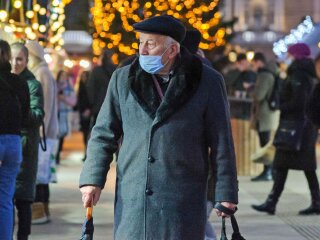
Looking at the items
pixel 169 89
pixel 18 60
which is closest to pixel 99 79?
pixel 18 60

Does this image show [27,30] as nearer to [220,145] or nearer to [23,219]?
[23,219]

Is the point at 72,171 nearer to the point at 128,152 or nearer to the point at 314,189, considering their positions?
the point at 314,189

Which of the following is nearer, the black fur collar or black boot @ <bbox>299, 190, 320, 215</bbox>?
the black fur collar

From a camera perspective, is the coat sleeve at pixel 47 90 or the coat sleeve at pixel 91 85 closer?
the coat sleeve at pixel 47 90

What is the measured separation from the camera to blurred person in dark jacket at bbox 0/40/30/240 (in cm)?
834

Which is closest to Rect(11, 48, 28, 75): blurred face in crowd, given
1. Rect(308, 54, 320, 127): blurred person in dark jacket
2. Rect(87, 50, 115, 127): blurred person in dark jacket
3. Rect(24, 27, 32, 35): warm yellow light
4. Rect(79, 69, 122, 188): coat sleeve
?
Rect(308, 54, 320, 127): blurred person in dark jacket

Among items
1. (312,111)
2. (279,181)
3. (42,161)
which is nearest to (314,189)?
(279,181)

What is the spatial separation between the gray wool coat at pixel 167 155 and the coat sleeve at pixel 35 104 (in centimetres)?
351

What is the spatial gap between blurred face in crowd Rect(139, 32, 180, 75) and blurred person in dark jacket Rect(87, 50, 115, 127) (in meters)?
9.64

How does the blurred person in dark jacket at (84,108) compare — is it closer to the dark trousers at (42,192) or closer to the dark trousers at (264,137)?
the dark trousers at (264,137)

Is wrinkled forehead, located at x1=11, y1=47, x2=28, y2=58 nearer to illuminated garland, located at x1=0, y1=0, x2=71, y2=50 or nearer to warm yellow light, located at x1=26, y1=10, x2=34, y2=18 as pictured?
illuminated garland, located at x1=0, y1=0, x2=71, y2=50

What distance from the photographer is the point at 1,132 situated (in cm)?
829

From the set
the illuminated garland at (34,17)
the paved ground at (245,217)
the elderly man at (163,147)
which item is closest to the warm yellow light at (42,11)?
the illuminated garland at (34,17)

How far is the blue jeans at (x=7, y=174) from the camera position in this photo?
834 cm
